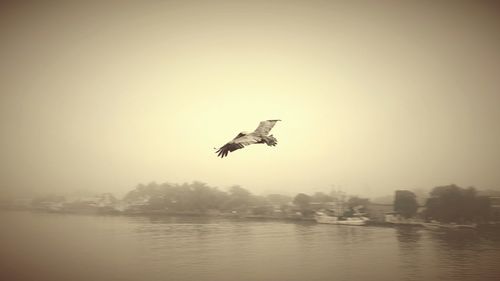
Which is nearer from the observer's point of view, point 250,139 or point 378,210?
point 250,139

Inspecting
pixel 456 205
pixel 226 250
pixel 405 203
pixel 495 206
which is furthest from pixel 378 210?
pixel 226 250

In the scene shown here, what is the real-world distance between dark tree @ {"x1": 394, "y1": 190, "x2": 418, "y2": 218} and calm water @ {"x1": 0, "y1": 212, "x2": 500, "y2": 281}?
2.19 ft

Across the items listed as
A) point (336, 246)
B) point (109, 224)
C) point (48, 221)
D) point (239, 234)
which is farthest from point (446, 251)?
point (48, 221)

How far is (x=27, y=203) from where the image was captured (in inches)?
396

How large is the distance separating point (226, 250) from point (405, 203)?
5.01m

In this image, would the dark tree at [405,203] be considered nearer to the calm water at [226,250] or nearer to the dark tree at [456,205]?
the dark tree at [456,205]

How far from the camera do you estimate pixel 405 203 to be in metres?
11.7

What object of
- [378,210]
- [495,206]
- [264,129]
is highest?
[264,129]

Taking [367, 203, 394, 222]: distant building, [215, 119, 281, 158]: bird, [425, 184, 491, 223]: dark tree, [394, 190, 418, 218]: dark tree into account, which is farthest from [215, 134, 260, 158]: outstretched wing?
[367, 203, 394, 222]: distant building

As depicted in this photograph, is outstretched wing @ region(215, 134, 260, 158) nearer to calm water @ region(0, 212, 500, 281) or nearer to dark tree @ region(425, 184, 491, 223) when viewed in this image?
calm water @ region(0, 212, 500, 281)

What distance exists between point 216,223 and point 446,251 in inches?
246

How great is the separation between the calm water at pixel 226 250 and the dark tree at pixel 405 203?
667mm

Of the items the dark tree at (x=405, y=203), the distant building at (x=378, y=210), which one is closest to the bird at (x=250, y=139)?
the dark tree at (x=405, y=203)

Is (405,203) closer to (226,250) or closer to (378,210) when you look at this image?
(378,210)
